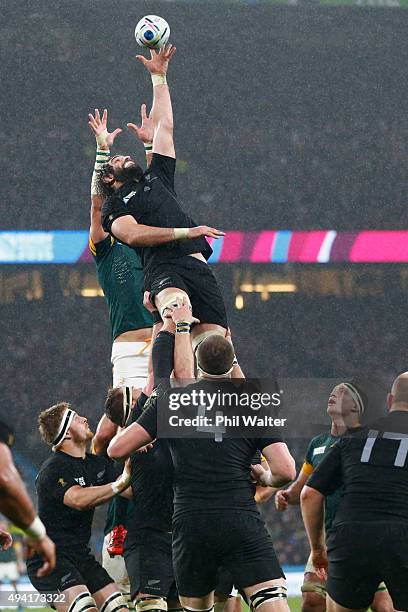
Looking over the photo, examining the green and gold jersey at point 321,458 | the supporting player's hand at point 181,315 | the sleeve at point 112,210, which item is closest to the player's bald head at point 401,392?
the green and gold jersey at point 321,458

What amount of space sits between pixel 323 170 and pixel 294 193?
3.04 ft

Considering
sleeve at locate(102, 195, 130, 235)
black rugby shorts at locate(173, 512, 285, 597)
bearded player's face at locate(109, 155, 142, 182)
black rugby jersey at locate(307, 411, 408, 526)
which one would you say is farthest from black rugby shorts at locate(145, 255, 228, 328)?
black rugby shorts at locate(173, 512, 285, 597)

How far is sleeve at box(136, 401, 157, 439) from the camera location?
5.54 m

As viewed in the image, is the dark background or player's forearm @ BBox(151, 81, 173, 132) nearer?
player's forearm @ BBox(151, 81, 173, 132)

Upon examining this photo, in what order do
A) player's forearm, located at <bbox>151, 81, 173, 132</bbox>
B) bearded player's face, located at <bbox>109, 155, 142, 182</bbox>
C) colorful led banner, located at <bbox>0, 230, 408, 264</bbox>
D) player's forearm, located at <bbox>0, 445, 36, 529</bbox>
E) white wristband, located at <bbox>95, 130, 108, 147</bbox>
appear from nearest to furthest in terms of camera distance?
player's forearm, located at <bbox>0, 445, 36, 529</bbox> → bearded player's face, located at <bbox>109, 155, 142, 182</bbox> → player's forearm, located at <bbox>151, 81, 173, 132</bbox> → white wristband, located at <bbox>95, 130, 108, 147</bbox> → colorful led banner, located at <bbox>0, 230, 408, 264</bbox>

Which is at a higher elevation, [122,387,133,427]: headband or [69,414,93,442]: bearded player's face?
[122,387,133,427]: headband

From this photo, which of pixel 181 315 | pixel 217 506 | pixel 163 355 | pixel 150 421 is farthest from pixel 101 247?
pixel 217 506

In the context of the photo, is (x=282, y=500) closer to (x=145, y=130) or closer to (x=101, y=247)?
(x=101, y=247)

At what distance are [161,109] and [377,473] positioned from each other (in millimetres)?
3403

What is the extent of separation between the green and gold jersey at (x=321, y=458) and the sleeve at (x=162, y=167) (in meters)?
2.11

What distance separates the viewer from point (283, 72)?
21062mm

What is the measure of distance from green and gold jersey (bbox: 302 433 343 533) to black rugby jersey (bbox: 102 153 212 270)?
1.63 meters

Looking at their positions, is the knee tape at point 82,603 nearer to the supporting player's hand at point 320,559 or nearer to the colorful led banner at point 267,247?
the supporting player's hand at point 320,559

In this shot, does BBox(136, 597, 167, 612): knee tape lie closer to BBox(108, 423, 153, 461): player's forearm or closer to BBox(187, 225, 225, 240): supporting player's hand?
BBox(108, 423, 153, 461): player's forearm
